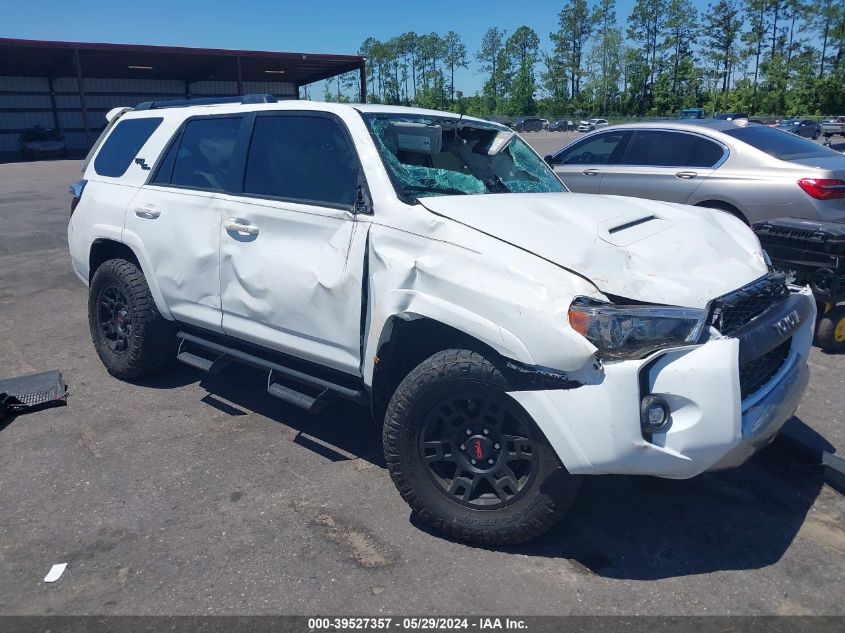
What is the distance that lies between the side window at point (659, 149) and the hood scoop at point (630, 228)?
4.61 metres

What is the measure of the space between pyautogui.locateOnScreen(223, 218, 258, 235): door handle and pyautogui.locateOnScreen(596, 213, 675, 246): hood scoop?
1.90 metres

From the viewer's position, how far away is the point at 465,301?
2.98 metres

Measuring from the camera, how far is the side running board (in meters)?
3.70

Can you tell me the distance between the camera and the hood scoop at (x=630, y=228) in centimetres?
318

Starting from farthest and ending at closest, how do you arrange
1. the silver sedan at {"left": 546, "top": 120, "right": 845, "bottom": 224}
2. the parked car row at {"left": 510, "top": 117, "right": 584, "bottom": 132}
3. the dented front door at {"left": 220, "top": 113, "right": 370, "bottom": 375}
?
1. the parked car row at {"left": 510, "top": 117, "right": 584, "bottom": 132}
2. the silver sedan at {"left": 546, "top": 120, "right": 845, "bottom": 224}
3. the dented front door at {"left": 220, "top": 113, "right": 370, "bottom": 375}

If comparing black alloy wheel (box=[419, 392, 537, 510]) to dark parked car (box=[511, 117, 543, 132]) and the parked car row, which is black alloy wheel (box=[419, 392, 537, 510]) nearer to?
dark parked car (box=[511, 117, 543, 132])

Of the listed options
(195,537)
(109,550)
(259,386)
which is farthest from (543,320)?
(259,386)

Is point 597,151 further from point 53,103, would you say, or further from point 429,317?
point 53,103

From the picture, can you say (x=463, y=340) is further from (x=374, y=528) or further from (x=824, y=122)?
(x=824, y=122)

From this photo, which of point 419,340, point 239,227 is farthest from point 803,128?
point 419,340

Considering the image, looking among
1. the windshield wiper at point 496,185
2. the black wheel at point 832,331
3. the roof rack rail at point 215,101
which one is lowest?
the black wheel at point 832,331

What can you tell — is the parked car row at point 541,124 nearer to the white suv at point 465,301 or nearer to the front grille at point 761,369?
the white suv at point 465,301

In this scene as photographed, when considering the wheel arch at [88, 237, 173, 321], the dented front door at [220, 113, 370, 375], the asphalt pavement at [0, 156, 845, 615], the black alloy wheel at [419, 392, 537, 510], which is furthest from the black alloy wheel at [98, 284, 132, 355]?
the black alloy wheel at [419, 392, 537, 510]

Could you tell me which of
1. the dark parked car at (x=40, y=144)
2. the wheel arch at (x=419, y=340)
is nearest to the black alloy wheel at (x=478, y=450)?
the wheel arch at (x=419, y=340)
